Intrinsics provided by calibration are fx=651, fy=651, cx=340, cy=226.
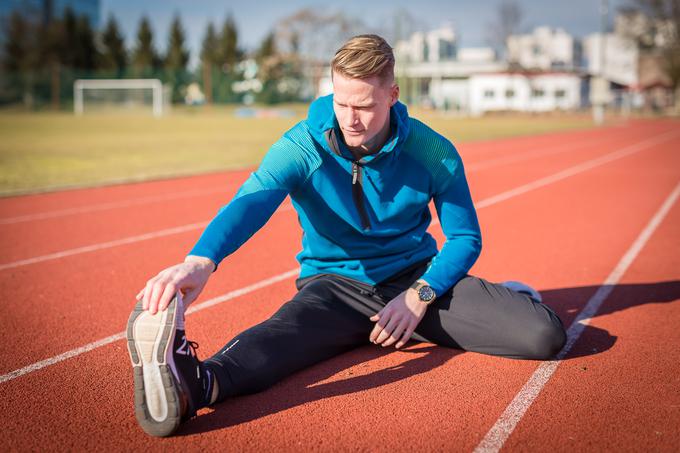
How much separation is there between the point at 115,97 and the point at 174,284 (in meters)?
49.1

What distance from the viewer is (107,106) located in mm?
47594

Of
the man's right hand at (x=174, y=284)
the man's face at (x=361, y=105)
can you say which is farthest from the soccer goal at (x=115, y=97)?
the man's right hand at (x=174, y=284)

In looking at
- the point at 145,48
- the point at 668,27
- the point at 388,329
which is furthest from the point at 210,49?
the point at 388,329

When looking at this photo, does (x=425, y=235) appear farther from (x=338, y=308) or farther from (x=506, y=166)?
(x=506, y=166)

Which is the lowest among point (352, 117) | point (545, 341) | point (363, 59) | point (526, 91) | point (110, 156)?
point (545, 341)

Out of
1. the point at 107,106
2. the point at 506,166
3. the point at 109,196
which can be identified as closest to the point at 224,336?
the point at 109,196

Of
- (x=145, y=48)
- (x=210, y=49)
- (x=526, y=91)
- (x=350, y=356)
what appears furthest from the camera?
(x=526, y=91)

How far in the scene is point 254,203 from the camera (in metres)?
3.02

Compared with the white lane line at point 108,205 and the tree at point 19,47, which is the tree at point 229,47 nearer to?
the tree at point 19,47

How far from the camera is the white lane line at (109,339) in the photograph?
343cm

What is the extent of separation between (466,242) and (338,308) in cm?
77

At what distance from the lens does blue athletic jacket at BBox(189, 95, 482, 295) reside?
321 cm

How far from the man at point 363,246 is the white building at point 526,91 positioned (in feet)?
226

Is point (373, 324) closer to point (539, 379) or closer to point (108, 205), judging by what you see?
point (539, 379)
